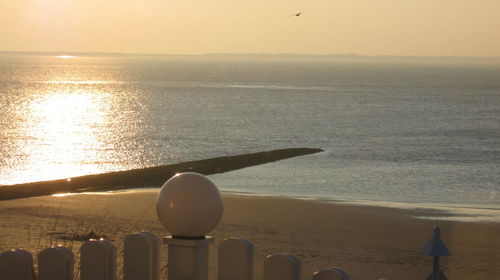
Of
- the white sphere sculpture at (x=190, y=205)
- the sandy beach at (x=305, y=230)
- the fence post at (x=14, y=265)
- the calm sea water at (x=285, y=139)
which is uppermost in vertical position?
the white sphere sculpture at (x=190, y=205)

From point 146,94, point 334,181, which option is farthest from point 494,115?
point 334,181

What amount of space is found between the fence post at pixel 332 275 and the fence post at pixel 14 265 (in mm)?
1436

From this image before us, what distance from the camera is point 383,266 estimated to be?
48.9 feet

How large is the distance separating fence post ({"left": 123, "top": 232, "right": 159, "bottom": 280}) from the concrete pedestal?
0.17 m

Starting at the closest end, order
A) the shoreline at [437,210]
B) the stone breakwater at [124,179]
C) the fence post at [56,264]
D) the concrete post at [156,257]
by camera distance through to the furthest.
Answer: the fence post at [56,264] < the concrete post at [156,257] < the stone breakwater at [124,179] < the shoreline at [437,210]

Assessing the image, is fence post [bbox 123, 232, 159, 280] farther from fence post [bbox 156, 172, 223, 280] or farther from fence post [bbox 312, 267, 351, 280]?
fence post [bbox 312, 267, 351, 280]

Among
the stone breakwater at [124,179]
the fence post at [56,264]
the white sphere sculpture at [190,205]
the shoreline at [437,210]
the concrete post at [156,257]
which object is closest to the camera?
the white sphere sculpture at [190,205]

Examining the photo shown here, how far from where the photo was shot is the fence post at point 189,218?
412cm

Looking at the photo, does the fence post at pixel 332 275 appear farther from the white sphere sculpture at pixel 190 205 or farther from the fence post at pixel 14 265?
the fence post at pixel 14 265

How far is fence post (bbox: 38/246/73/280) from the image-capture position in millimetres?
4301

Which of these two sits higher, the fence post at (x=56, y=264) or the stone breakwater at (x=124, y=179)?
the fence post at (x=56, y=264)

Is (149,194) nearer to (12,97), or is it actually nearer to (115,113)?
(115,113)

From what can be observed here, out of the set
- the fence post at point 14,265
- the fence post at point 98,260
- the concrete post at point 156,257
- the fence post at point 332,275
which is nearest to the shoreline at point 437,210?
the concrete post at point 156,257

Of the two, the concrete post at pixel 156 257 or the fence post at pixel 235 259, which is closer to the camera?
the fence post at pixel 235 259
